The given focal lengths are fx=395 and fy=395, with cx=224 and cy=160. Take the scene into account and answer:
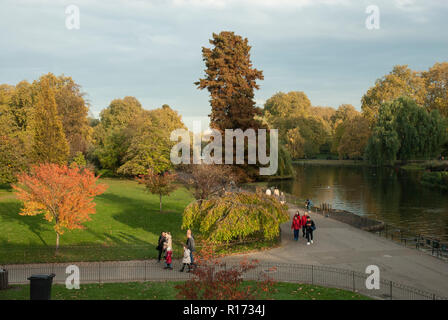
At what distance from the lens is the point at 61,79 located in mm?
79812

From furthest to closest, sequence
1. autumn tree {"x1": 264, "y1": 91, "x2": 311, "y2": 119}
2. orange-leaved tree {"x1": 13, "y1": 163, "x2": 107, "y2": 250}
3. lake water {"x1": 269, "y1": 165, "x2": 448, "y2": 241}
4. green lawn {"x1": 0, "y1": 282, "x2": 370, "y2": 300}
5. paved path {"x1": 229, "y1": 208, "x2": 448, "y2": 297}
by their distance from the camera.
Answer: autumn tree {"x1": 264, "y1": 91, "x2": 311, "y2": 119} < lake water {"x1": 269, "y1": 165, "x2": 448, "y2": 241} < orange-leaved tree {"x1": 13, "y1": 163, "x2": 107, "y2": 250} < paved path {"x1": 229, "y1": 208, "x2": 448, "y2": 297} < green lawn {"x1": 0, "y1": 282, "x2": 370, "y2": 300}

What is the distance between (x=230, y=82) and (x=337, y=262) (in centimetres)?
3584

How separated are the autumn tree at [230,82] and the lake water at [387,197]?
42.5 ft

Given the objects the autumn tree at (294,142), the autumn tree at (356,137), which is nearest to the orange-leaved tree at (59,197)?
the autumn tree at (356,137)

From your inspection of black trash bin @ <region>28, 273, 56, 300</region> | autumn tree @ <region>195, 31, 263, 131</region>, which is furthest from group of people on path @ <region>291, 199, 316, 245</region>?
autumn tree @ <region>195, 31, 263, 131</region>

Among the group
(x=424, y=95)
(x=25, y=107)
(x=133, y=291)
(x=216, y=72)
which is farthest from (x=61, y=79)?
(x=424, y=95)

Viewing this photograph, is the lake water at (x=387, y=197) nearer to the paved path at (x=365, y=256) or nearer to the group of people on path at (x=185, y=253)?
the paved path at (x=365, y=256)

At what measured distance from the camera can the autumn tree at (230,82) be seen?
51.4 meters

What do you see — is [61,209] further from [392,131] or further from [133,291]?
[392,131]

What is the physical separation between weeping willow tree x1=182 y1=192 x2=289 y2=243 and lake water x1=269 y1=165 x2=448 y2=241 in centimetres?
1403

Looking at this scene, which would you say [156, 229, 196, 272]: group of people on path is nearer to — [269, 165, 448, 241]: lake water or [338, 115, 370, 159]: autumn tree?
[269, 165, 448, 241]: lake water

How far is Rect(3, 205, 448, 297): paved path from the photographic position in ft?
57.6

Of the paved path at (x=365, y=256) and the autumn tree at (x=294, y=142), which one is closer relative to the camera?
the paved path at (x=365, y=256)

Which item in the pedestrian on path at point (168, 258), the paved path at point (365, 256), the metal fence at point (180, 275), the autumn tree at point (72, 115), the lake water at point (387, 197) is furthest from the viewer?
the autumn tree at point (72, 115)
